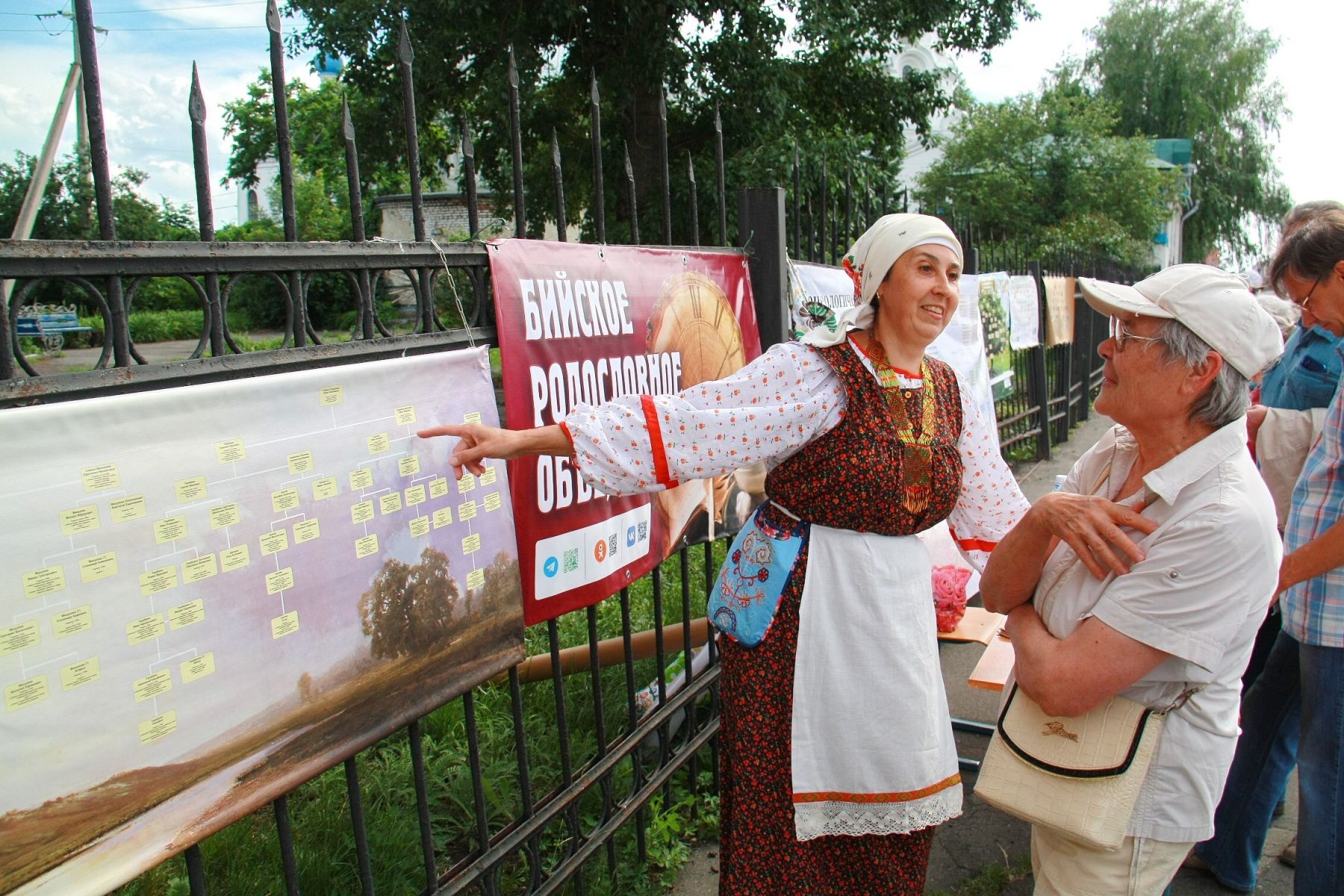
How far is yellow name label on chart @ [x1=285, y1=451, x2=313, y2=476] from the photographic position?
149cm

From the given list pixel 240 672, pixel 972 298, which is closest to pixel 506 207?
pixel 972 298

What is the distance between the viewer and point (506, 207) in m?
13.0

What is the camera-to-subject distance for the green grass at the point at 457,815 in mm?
2578

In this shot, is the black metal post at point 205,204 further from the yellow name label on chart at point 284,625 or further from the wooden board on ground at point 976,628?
the wooden board on ground at point 976,628

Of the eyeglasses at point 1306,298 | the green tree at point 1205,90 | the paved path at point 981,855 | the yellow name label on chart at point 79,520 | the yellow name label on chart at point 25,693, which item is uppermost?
the green tree at point 1205,90

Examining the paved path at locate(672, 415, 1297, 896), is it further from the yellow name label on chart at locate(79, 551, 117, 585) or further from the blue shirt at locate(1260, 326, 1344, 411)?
Result: the yellow name label on chart at locate(79, 551, 117, 585)

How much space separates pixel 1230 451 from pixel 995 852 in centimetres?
196

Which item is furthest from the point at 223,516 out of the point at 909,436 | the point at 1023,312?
the point at 1023,312

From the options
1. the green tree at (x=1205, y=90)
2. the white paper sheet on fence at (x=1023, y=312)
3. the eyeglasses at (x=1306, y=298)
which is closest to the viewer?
the eyeglasses at (x=1306, y=298)

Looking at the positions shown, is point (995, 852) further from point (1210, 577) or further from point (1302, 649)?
point (1210, 577)

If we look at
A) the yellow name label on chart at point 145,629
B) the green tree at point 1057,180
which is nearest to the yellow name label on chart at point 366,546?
the yellow name label on chart at point 145,629

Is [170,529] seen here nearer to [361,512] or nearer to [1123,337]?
[361,512]

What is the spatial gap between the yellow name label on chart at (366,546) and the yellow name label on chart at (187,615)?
0.97ft

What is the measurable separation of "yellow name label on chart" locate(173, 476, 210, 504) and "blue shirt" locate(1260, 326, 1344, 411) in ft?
9.45
